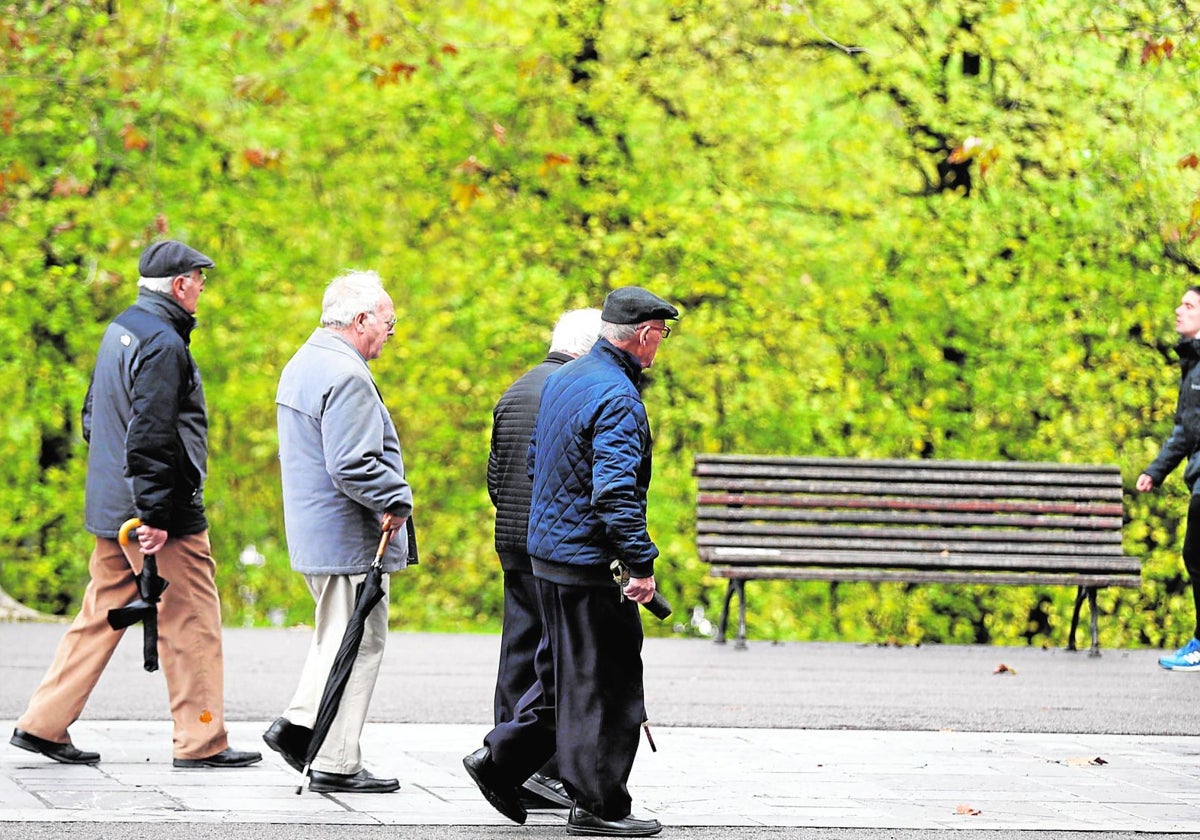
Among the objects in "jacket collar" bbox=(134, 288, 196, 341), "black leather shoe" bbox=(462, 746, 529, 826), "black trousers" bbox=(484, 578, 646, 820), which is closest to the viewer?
"black trousers" bbox=(484, 578, 646, 820)

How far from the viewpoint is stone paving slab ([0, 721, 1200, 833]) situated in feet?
19.8

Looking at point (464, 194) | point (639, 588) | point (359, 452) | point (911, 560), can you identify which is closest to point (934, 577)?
point (911, 560)

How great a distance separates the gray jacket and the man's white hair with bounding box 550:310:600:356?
73 centimetres

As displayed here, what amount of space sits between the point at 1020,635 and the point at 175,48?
30.4 ft

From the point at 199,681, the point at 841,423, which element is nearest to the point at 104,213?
the point at 841,423

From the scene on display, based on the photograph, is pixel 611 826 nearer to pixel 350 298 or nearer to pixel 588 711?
pixel 588 711

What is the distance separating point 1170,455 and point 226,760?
637 centimetres

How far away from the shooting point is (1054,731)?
8141mm

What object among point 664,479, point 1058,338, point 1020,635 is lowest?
point 1020,635

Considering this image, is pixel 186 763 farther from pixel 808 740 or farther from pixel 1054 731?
pixel 1054 731

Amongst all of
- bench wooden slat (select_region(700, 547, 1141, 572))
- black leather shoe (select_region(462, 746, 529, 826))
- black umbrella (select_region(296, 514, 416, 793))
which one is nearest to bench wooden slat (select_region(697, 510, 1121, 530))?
bench wooden slat (select_region(700, 547, 1141, 572))

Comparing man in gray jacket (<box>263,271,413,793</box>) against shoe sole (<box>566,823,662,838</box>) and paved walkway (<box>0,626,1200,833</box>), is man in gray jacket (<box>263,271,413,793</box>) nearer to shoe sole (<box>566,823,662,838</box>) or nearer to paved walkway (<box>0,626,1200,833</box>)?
paved walkway (<box>0,626,1200,833</box>)

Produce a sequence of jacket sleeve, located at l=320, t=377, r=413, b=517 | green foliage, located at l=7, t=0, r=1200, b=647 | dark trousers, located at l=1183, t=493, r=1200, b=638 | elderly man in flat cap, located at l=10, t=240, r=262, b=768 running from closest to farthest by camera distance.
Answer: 1. jacket sleeve, located at l=320, t=377, r=413, b=517
2. elderly man in flat cap, located at l=10, t=240, r=262, b=768
3. dark trousers, located at l=1183, t=493, r=1200, b=638
4. green foliage, located at l=7, t=0, r=1200, b=647

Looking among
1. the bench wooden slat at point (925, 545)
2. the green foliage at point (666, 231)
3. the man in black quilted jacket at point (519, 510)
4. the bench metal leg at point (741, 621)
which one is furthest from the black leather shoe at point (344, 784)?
the green foliage at point (666, 231)
